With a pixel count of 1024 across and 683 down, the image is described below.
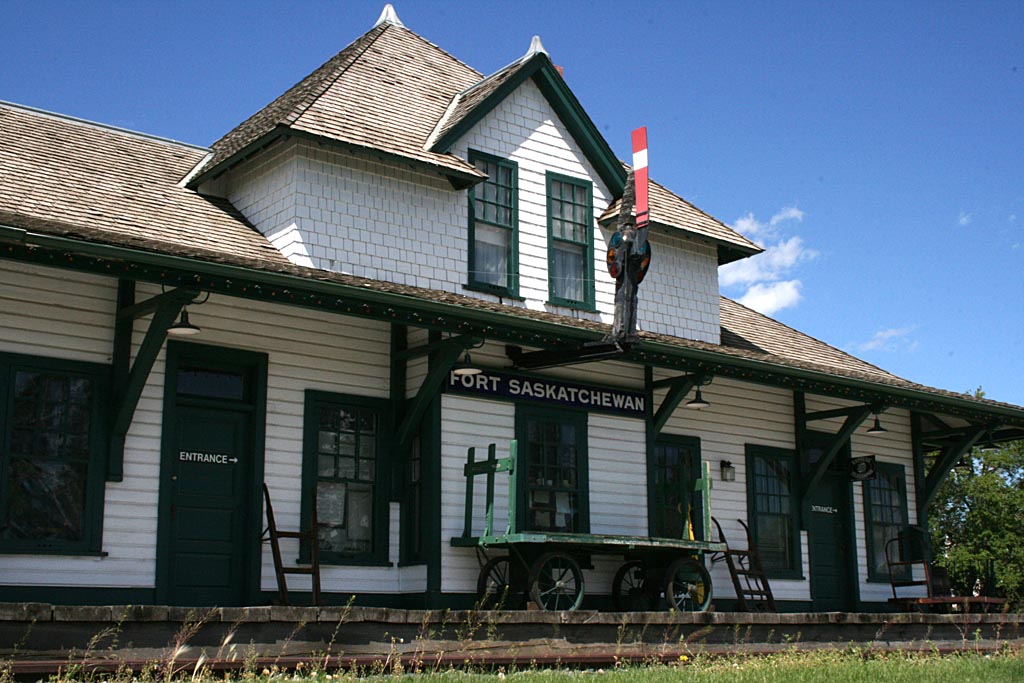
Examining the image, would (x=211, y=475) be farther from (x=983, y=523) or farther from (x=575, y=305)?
(x=983, y=523)

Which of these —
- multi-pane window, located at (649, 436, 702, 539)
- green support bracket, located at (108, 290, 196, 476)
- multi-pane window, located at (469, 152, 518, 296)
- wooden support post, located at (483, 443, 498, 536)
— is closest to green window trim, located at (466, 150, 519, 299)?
multi-pane window, located at (469, 152, 518, 296)

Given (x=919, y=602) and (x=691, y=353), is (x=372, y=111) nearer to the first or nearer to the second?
(x=691, y=353)

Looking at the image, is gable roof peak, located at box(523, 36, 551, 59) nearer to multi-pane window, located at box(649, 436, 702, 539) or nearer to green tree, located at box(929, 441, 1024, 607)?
multi-pane window, located at box(649, 436, 702, 539)

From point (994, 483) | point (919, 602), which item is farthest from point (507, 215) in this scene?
point (994, 483)

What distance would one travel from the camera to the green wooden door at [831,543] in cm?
1814

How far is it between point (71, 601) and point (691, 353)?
23.9 feet

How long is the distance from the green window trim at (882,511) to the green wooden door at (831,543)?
1.36 ft

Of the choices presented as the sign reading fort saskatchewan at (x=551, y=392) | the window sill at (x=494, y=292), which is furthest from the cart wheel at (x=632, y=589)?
the window sill at (x=494, y=292)

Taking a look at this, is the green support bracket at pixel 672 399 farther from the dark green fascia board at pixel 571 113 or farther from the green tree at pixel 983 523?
the green tree at pixel 983 523

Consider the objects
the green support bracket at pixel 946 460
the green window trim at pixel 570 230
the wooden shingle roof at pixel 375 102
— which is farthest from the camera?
the green support bracket at pixel 946 460

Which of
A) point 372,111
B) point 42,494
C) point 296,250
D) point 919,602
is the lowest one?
point 919,602

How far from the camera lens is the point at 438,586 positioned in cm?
1317

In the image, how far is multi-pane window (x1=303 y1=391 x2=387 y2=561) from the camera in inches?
521

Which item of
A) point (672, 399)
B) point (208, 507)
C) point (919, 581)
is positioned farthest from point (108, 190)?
point (919, 581)
